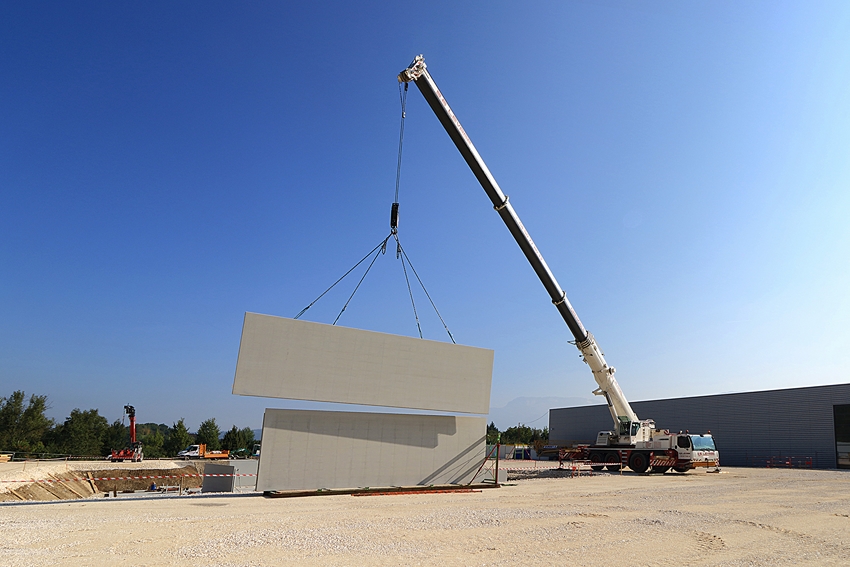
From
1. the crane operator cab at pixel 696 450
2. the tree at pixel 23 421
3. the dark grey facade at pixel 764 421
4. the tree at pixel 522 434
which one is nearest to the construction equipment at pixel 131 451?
the tree at pixel 23 421

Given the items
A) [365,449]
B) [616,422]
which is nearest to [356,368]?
[365,449]

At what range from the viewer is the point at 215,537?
903 cm

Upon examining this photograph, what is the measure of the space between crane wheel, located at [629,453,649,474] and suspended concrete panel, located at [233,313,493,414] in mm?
13667

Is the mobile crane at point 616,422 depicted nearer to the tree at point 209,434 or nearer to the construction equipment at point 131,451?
the construction equipment at point 131,451

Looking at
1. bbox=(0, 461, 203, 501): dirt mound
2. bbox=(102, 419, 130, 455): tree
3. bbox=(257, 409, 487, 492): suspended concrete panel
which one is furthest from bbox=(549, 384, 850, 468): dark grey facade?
bbox=(102, 419, 130, 455): tree

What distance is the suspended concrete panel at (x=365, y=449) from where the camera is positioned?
16.1 m

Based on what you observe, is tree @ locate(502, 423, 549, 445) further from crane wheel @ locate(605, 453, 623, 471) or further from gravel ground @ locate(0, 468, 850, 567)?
gravel ground @ locate(0, 468, 850, 567)

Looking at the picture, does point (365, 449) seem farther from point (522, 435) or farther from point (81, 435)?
point (522, 435)

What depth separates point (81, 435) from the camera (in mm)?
60906

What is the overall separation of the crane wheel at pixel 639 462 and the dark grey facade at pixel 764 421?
1814 cm

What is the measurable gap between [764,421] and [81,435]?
69957 mm

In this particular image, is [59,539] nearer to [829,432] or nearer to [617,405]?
[617,405]

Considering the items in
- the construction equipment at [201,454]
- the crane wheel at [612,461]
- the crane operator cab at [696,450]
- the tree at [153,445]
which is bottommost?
the tree at [153,445]

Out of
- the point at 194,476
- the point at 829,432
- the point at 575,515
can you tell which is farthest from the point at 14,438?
the point at 829,432
